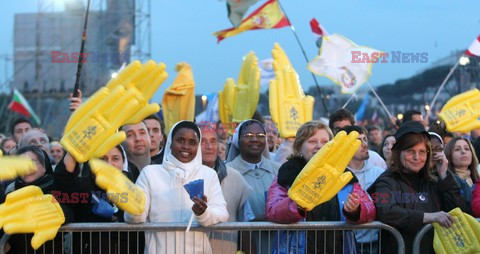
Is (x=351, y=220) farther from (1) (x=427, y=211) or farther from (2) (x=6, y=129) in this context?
(2) (x=6, y=129)

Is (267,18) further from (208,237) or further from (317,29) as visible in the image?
(208,237)

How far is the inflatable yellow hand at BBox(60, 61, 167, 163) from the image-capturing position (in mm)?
4496

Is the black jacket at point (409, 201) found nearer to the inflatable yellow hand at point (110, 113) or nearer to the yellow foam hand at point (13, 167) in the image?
the inflatable yellow hand at point (110, 113)

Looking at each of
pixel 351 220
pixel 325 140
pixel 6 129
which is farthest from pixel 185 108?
pixel 6 129

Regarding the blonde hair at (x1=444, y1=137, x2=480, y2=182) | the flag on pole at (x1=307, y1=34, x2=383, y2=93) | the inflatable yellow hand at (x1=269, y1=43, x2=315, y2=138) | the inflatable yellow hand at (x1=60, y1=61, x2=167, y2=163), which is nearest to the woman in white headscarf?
the inflatable yellow hand at (x1=60, y1=61, x2=167, y2=163)

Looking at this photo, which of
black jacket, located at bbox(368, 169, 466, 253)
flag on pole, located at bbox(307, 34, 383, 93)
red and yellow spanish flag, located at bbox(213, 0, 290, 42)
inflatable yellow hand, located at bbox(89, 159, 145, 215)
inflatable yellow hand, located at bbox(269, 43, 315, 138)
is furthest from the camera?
red and yellow spanish flag, located at bbox(213, 0, 290, 42)

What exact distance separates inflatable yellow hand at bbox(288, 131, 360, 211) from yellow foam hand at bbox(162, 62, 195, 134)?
338 centimetres

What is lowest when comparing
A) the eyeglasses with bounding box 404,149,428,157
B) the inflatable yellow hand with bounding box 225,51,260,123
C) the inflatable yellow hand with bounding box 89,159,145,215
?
the inflatable yellow hand with bounding box 89,159,145,215

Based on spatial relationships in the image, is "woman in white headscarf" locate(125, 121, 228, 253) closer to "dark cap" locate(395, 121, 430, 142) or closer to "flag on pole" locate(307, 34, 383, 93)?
"dark cap" locate(395, 121, 430, 142)

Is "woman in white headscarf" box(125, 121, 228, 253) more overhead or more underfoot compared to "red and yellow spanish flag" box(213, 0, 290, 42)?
Result: more underfoot

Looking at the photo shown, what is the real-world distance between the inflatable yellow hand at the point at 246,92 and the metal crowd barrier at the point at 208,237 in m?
2.41

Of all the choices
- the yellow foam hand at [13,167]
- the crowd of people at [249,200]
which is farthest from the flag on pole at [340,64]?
the yellow foam hand at [13,167]

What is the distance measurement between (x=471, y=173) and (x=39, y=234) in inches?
129

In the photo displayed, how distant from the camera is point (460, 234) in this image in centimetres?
488
